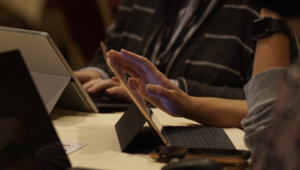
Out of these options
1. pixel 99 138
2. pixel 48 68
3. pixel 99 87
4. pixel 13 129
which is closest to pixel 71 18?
pixel 99 87

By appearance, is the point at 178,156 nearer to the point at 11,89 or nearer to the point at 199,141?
the point at 199,141

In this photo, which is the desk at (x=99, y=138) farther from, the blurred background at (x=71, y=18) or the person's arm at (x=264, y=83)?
the blurred background at (x=71, y=18)

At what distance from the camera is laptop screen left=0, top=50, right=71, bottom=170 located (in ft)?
1.82

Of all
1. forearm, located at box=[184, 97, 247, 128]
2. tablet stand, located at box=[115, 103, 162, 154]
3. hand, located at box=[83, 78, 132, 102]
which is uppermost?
tablet stand, located at box=[115, 103, 162, 154]

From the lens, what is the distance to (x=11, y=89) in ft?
1.84

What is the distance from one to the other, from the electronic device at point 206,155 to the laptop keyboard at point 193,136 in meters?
0.08

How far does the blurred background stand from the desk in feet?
6.45

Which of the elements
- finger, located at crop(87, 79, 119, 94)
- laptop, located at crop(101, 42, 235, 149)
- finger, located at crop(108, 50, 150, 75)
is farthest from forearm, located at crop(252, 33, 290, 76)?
finger, located at crop(87, 79, 119, 94)

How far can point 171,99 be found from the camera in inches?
32.8

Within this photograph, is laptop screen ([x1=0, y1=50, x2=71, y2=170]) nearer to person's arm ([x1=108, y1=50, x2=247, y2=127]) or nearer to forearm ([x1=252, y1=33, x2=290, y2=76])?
person's arm ([x1=108, y1=50, x2=247, y2=127])

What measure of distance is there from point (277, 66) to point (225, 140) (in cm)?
20

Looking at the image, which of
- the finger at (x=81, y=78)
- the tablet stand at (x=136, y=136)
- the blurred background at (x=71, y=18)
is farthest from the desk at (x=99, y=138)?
the blurred background at (x=71, y=18)

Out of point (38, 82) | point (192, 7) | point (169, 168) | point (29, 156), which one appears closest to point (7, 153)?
point (29, 156)

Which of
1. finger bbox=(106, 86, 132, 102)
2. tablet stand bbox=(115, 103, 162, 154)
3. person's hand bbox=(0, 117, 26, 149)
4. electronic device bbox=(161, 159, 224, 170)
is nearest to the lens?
electronic device bbox=(161, 159, 224, 170)
